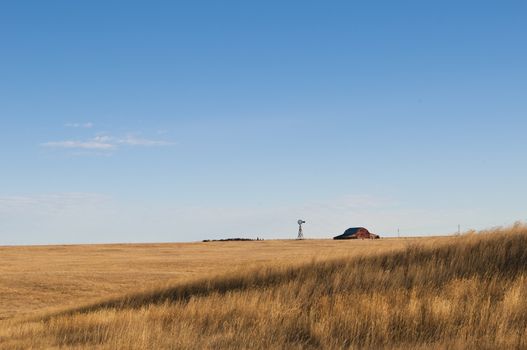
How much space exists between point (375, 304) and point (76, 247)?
55.9 meters

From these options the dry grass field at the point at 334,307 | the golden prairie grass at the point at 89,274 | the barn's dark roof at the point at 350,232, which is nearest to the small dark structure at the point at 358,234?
the barn's dark roof at the point at 350,232

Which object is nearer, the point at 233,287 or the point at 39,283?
the point at 233,287

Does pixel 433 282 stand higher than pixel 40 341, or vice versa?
pixel 433 282

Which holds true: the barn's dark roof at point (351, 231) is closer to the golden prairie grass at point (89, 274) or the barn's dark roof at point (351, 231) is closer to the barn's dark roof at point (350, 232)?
the barn's dark roof at point (350, 232)

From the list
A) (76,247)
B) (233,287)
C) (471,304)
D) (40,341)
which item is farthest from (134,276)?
(76,247)

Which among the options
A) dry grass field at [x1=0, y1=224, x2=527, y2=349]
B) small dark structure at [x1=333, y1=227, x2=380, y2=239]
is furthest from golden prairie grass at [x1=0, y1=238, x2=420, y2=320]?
small dark structure at [x1=333, y1=227, x2=380, y2=239]

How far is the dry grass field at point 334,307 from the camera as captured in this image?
1261 cm

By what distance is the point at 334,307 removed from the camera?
1474 centimetres

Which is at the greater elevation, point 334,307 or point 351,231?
point 351,231

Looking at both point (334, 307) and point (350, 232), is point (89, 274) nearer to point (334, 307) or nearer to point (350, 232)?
point (334, 307)

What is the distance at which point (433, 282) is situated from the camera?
16.9 m

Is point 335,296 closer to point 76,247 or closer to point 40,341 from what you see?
point 40,341

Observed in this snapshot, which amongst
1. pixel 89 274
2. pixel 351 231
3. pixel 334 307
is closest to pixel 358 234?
pixel 351 231

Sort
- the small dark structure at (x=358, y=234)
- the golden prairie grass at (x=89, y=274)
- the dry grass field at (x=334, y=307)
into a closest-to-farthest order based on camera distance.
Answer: the dry grass field at (x=334, y=307) < the golden prairie grass at (x=89, y=274) < the small dark structure at (x=358, y=234)
